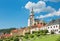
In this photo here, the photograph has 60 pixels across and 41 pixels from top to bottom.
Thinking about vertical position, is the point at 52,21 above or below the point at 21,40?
above

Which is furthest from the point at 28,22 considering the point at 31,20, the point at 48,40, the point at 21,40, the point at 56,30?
the point at 48,40

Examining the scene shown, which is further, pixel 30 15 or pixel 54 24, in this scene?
pixel 30 15

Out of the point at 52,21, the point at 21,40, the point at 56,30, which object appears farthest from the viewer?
the point at 52,21

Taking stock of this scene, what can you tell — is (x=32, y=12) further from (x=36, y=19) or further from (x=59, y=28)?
(x=59, y=28)

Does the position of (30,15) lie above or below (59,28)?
above

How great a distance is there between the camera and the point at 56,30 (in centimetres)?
10181

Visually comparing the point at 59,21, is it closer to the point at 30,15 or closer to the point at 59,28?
the point at 59,28

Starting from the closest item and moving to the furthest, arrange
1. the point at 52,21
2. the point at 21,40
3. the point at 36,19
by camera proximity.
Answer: the point at 21,40 < the point at 52,21 < the point at 36,19

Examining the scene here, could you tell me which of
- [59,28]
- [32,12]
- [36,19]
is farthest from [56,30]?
[32,12]

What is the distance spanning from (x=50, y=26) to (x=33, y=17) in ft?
208

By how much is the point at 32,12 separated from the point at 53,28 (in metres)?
69.6

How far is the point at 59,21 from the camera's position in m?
108

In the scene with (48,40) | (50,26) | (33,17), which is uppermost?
(33,17)

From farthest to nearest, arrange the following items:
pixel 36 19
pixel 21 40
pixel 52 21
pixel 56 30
→ 1. pixel 36 19
2. pixel 52 21
3. pixel 56 30
4. pixel 21 40
